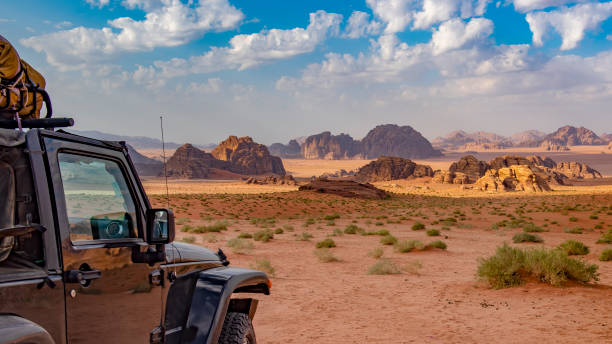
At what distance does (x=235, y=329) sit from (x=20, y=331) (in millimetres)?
2346

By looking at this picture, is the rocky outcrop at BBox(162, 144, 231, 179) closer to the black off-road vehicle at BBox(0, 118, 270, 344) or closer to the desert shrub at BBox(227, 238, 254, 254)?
the desert shrub at BBox(227, 238, 254, 254)

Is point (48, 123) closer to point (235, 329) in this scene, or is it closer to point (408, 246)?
point (235, 329)

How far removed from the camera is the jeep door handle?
272cm

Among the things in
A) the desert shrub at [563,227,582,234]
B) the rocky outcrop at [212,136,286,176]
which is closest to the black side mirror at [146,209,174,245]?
the desert shrub at [563,227,582,234]

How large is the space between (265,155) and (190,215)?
111161mm

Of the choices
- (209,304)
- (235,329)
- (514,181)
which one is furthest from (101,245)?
(514,181)

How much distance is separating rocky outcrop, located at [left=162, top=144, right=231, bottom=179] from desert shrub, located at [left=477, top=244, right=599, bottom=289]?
111946mm

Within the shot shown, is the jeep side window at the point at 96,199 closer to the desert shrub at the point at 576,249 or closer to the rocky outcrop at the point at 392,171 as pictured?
the desert shrub at the point at 576,249

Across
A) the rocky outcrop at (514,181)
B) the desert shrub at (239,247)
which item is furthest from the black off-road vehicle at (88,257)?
the rocky outcrop at (514,181)

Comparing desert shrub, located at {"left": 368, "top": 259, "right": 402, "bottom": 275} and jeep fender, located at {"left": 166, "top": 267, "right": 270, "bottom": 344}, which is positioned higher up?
jeep fender, located at {"left": 166, "top": 267, "right": 270, "bottom": 344}

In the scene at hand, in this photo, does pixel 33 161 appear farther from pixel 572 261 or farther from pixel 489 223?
pixel 489 223

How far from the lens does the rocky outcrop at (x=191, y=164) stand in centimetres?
12158

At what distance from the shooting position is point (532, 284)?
11.2 meters

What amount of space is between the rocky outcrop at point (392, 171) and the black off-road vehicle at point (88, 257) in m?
A: 102
